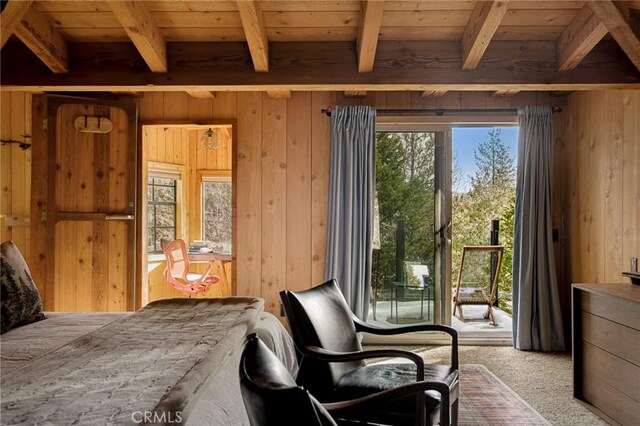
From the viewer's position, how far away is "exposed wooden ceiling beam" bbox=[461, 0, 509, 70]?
2.57 m

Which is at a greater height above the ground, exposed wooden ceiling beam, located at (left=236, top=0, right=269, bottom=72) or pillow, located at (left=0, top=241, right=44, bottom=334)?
exposed wooden ceiling beam, located at (left=236, top=0, right=269, bottom=72)

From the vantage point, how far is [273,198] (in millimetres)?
4156

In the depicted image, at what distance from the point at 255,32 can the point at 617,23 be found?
2234 mm

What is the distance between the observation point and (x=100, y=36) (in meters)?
3.09

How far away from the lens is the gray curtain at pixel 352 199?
397 cm

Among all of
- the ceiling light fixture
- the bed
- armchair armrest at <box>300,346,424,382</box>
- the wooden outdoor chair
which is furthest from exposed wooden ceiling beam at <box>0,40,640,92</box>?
the ceiling light fixture

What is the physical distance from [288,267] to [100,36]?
2.50m

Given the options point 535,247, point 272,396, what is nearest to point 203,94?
point 535,247

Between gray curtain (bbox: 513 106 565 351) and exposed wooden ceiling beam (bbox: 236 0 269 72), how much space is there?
8.47 feet

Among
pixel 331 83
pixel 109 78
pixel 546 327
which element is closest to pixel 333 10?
pixel 331 83

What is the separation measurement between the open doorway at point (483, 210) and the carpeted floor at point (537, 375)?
38.9 inches

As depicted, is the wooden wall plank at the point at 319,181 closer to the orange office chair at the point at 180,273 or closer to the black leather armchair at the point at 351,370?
the orange office chair at the point at 180,273

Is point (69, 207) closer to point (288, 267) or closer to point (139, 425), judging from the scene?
point (288, 267)

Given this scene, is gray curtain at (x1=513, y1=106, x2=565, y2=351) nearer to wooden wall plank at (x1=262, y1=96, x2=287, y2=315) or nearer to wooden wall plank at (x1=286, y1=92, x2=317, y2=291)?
wooden wall plank at (x1=286, y1=92, x2=317, y2=291)
